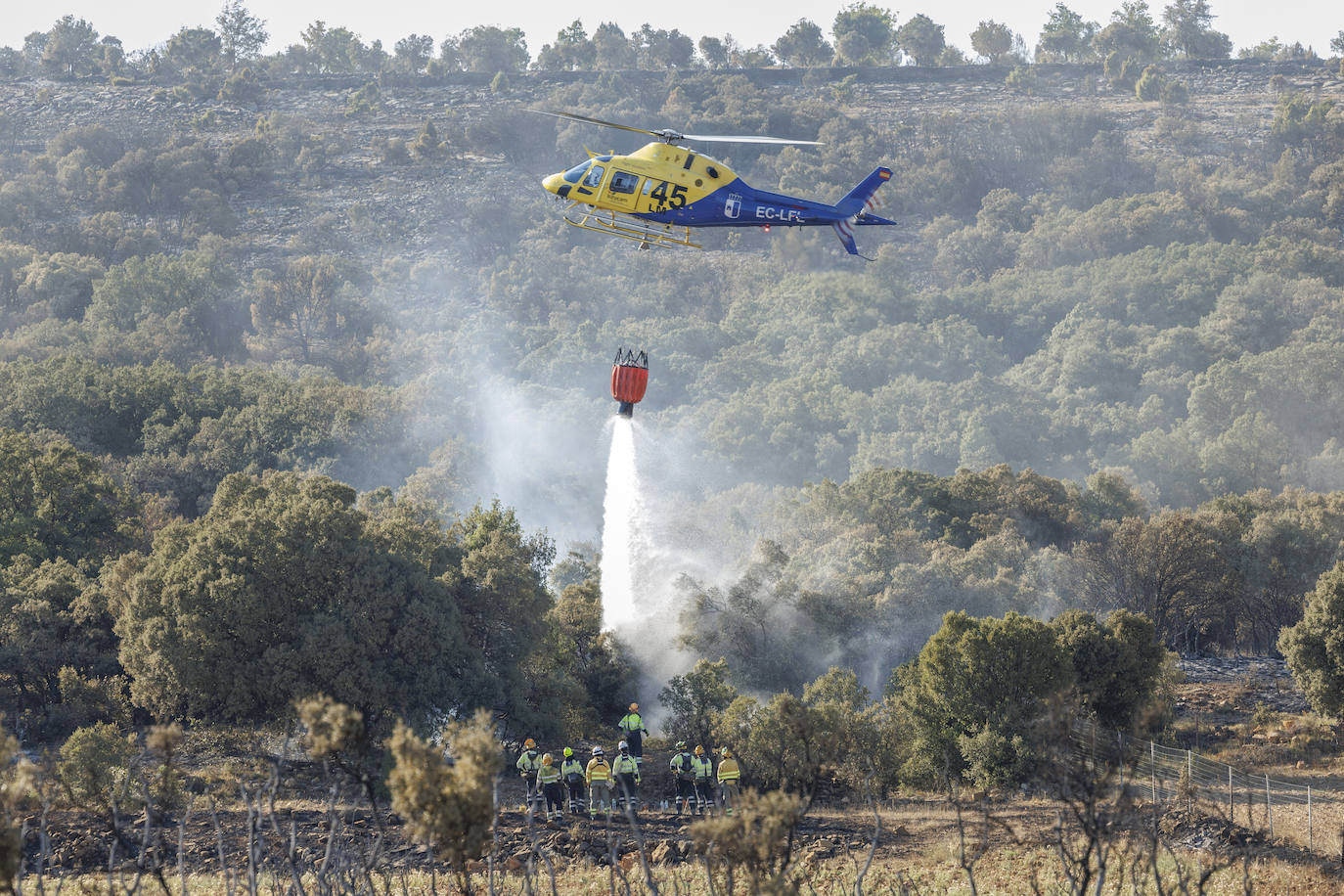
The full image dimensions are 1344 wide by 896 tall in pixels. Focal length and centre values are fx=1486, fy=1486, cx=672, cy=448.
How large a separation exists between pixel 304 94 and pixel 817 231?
66841mm

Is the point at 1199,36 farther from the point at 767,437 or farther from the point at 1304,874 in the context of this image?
the point at 1304,874

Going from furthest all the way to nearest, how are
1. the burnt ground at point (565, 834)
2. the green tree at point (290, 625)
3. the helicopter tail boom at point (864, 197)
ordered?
the helicopter tail boom at point (864, 197) → the green tree at point (290, 625) → the burnt ground at point (565, 834)

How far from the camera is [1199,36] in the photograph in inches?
7672

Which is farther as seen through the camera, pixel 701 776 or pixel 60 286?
pixel 60 286

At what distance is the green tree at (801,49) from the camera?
653 ft

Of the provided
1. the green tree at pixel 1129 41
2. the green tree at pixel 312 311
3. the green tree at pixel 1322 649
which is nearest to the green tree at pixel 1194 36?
the green tree at pixel 1129 41

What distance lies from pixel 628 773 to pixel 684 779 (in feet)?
8.53

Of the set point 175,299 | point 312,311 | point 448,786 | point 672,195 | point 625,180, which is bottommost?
point 312,311

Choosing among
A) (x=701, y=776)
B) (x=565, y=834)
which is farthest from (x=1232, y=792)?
(x=565, y=834)

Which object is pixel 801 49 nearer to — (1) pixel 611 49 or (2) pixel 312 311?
(1) pixel 611 49

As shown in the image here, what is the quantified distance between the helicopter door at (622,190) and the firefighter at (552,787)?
1806 cm

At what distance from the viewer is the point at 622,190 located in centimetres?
4428

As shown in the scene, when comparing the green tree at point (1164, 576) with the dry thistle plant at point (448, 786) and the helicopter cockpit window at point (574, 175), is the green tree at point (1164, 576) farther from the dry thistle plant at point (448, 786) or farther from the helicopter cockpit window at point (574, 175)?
the dry thistle plant at point (448, 786)

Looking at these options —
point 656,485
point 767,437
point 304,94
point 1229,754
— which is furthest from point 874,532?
point 304,94
